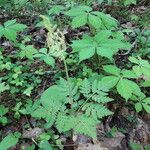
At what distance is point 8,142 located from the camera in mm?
2607

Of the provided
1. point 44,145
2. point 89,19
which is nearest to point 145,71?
point 89,19

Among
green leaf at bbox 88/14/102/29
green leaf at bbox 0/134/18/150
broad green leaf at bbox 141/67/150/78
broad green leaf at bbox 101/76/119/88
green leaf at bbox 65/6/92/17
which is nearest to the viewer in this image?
green leaf at bbox 0/134/18/150

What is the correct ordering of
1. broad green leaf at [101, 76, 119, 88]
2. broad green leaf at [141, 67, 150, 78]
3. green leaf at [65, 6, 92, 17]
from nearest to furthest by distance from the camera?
broad green leaf at [101, 76, 119, 88] → broad green leaf at [141, 67, 150, 78] → green leaf at [65, 6, 92, 17]

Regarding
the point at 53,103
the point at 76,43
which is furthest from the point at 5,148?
the point at 76,43

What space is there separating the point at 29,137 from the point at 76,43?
3.30ft

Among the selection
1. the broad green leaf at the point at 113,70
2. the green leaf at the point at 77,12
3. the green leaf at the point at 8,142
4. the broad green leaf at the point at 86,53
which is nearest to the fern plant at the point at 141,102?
the broad green leaf at the point at 113,70

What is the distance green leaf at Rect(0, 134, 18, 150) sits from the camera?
2549 millimetres

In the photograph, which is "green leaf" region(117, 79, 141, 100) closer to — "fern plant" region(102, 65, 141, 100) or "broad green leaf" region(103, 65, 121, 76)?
"fern plant" region(102, 65, 141, 100)

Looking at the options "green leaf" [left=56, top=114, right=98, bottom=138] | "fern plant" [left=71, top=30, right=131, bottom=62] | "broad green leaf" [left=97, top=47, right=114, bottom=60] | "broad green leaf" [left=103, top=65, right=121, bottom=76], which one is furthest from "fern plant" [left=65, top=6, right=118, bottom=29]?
"green leaf" [left=56, top=114, right=98, bottom=138]

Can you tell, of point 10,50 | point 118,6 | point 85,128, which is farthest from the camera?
point 118,6

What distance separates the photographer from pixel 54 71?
11.8ft

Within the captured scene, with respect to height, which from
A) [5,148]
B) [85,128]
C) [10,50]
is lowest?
[10,50]

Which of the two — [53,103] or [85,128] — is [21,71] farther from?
[85,128]

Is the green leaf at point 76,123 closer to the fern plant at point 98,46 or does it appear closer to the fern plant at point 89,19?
the fern plant at point 98,46
